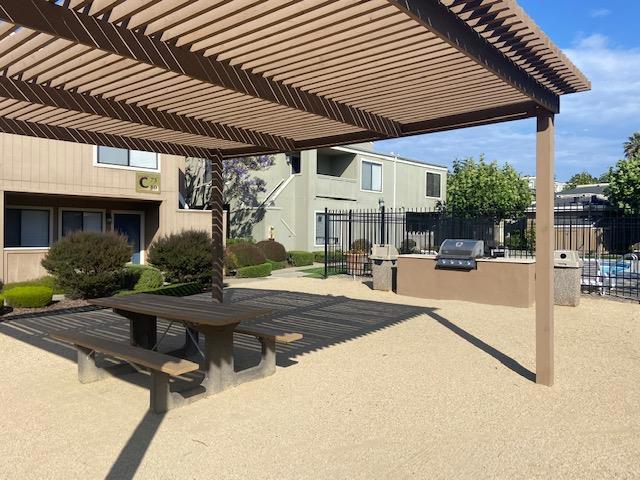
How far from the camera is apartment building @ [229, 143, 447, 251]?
23.5m

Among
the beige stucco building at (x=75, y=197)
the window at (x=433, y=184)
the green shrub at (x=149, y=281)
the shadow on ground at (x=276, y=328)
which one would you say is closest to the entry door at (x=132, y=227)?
the beige stucco building at (x=75, y=197)

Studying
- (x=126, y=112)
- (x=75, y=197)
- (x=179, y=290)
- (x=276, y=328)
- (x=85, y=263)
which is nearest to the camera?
(x=126, y=112)

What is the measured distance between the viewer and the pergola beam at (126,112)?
5027mm

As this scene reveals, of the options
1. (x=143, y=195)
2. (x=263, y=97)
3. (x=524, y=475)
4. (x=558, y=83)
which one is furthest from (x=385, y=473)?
(x=143, y=195)

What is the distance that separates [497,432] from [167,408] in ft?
9.17

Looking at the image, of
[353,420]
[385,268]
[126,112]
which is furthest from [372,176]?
[353,420]

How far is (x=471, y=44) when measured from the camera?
12.8ft

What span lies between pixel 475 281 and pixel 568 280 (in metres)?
1.88

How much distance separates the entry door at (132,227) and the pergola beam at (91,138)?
10.2 m

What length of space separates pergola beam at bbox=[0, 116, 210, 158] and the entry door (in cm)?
1020

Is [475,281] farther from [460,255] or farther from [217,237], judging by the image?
[217,237]

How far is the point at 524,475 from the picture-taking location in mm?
3326

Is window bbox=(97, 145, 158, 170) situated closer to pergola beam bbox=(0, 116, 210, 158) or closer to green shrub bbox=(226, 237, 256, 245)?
green shrub bbox=(226, 237, 256, 245)

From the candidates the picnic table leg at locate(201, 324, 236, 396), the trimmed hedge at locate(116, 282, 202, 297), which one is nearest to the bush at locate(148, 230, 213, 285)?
the trimmed hedge at locate(116, 282, 202, 297)
